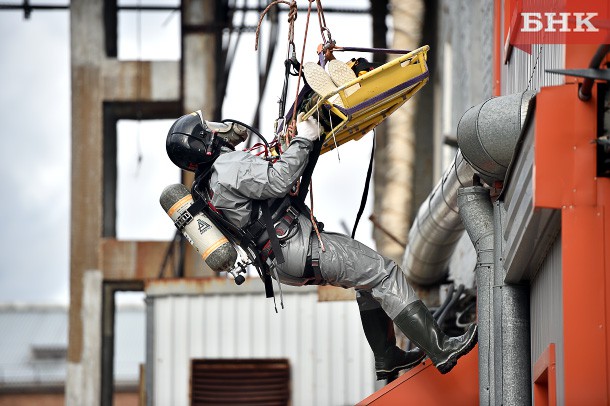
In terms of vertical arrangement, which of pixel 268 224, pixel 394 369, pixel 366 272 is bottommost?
pixel 394 369

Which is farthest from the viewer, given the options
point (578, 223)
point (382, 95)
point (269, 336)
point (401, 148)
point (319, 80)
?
point (401, 148)

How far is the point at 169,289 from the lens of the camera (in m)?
19.6

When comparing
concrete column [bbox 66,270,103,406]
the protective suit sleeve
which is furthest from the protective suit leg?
concrete column [bbox 66,270,103,406]

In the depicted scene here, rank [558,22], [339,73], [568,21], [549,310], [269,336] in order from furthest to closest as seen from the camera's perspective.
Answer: [269,336] < [339,73] < [549,310] < [558,22] < [568,21]

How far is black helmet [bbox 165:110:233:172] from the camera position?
10711 millimetres

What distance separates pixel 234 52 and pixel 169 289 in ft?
17.6

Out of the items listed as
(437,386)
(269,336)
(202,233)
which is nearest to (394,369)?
(437,386)

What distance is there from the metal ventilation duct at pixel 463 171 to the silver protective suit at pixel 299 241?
1000mm

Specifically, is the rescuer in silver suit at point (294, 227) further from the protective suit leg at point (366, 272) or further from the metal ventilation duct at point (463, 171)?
the metal ventilation duct at point (463, 171)

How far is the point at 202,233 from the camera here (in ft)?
34.9

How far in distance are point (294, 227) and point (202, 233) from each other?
26.0 inches

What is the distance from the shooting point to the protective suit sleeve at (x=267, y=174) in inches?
401

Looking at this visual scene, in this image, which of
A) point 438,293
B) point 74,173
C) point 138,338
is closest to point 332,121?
point 438,293

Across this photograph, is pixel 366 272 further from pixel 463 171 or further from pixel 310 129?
pixel 463 171
